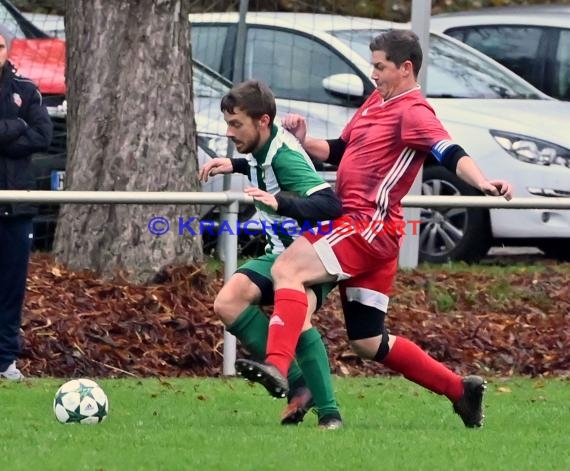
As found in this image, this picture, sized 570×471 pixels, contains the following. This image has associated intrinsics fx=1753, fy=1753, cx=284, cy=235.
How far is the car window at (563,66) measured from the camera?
591 inches

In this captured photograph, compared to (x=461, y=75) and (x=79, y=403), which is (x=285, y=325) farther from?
(x=461, y=75)

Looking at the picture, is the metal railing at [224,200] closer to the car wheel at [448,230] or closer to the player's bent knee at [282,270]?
the player's bent knee at [282,270]

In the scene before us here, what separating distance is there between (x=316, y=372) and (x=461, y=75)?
7335mm

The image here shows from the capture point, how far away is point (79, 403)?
767 centimetres

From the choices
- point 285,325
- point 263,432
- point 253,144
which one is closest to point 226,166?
point 253,144

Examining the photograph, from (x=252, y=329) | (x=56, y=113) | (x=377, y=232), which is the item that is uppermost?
(x=377, y=232)

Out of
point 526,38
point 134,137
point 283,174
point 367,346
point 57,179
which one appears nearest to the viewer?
point 283,174

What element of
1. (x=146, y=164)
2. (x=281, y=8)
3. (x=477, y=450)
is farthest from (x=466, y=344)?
(x=281, y=8)

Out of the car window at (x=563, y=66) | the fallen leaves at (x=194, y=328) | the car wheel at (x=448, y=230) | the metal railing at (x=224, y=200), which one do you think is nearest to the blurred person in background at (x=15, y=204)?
the metal railing at (x=224, y=200)

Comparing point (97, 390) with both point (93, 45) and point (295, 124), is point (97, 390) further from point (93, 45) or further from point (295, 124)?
point (93, 45)

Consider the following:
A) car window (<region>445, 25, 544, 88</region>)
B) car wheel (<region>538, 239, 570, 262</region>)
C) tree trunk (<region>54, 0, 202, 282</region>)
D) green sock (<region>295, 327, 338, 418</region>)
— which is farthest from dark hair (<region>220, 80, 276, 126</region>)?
car window (<region>445, 25, 544, 88</region>)

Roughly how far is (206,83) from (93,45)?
179 cm

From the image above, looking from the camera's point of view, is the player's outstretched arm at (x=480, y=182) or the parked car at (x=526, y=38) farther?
the parked car at (x=526, y=38)

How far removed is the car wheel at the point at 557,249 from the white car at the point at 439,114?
759 millimetres
